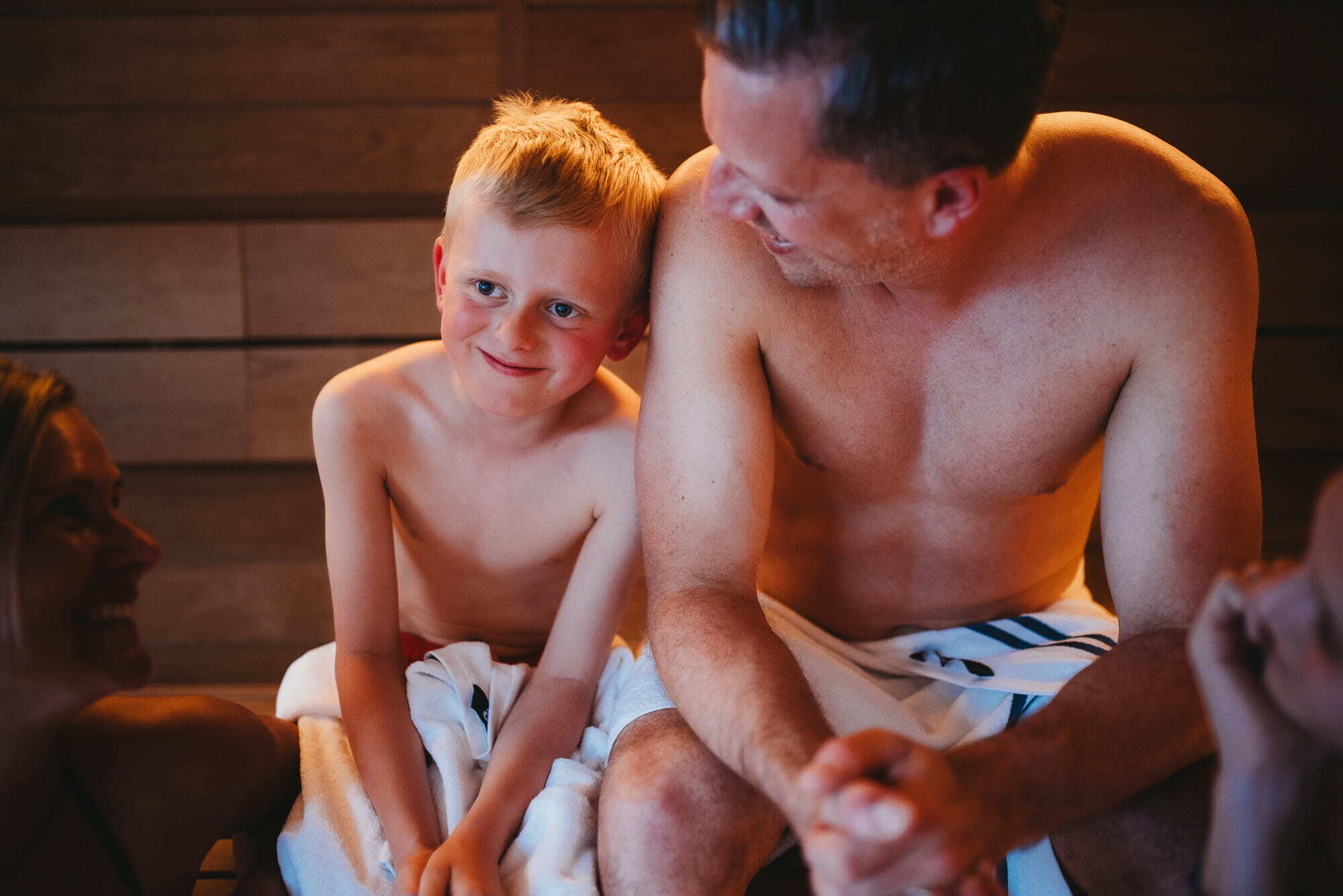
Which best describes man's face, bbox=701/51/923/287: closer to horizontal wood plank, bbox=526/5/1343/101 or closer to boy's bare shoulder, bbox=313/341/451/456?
boy's bare shoulder, bbox=313/341/451/456

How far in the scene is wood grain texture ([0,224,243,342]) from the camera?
2.67 meters

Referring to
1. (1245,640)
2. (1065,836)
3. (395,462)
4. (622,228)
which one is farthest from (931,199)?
(395,462)

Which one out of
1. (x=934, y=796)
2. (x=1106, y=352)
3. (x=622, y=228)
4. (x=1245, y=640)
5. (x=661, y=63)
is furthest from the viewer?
Result: (x=661, y=63)

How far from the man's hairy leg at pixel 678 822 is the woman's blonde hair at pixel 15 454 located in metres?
0.69

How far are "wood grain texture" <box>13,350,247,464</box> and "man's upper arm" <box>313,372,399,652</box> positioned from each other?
119cm

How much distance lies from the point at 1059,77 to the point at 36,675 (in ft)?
8.40

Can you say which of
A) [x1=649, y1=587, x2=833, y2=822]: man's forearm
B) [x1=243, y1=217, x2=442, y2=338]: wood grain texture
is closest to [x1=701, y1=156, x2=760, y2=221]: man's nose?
[x1=649, y1=587, x2=833, y2=822]: man's forearm

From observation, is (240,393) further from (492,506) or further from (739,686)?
(739,686)

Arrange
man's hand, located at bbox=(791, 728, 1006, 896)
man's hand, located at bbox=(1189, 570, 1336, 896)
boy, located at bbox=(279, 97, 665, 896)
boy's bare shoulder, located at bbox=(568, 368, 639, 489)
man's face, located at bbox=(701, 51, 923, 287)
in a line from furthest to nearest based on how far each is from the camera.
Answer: boy's bare shoulder, located at bbox=(568, 368, 639, 489) < boy, located at bbox=(279, 97, 665, 896) < man's face, located at bbox=(701, 51, 923, 287) < man's hand, located at bbox=(791, 728, 1006, 896) < man's hand, located at bbox=(1189, 570, 1336, 896)

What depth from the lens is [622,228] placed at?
1591 millimetres

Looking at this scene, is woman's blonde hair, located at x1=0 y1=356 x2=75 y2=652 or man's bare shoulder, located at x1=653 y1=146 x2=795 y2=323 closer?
woman's blonde hair, located at x1=0 y1=356 x2=75 y2=652

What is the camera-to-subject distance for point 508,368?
1588 mm

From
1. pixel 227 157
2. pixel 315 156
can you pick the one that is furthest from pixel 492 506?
pixel 227 157

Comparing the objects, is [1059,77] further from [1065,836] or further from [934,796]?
[934,796]
